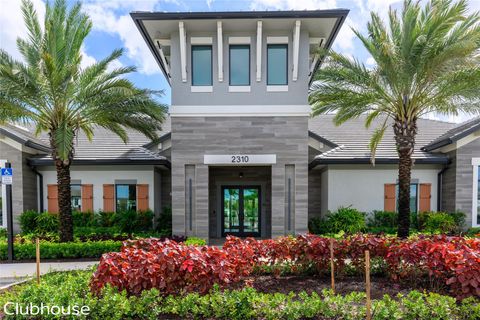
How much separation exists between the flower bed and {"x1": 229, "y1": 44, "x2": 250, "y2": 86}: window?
22.4ft

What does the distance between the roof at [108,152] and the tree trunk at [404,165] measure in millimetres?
9719

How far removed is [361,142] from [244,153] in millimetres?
6758

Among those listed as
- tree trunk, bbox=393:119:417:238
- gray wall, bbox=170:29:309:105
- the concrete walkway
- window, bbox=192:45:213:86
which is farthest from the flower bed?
window, bbox=192:45:213:86

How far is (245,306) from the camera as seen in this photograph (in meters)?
5.08

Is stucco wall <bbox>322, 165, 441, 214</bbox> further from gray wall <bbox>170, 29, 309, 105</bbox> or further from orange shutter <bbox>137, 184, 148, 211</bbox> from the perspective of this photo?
orange shutter <bbox>137, 184, 148, 211</bbox>

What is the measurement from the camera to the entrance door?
15164mm

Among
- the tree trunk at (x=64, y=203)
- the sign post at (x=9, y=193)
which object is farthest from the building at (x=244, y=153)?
the sign post at (x=9, y=193)

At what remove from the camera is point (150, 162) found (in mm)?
13914

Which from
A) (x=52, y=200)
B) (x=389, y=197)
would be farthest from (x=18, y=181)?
(x=389, y=197)

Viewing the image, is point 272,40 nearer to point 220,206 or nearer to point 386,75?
point 386,75

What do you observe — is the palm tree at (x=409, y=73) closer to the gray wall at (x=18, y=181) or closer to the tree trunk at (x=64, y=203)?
the tree trunk at (x=64, y=203)

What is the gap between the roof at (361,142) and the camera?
13688 mm

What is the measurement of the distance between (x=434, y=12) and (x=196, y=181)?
978cm

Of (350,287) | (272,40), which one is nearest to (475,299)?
(350,287)
